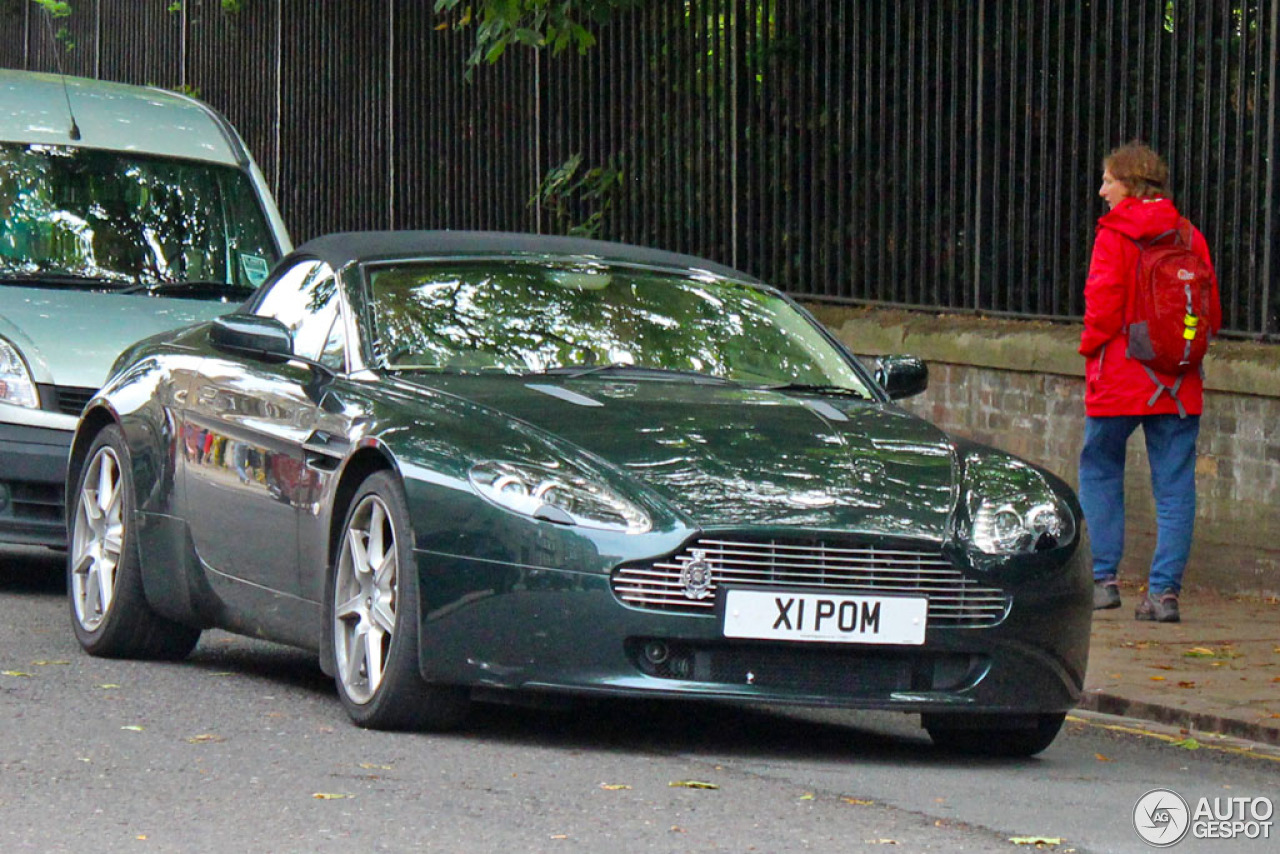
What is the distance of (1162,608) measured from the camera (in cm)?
1019

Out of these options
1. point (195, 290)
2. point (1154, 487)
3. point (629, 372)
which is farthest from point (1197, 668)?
point (195, 290)

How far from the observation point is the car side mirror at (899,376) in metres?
7.89

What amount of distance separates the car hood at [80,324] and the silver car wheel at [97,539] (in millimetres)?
1380

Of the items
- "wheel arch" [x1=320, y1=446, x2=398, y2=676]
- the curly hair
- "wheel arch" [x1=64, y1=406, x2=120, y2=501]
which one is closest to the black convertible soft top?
"wheel arch" [x1=64, y1=406, x2=120, y2=501]

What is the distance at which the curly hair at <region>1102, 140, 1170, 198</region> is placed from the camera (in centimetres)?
1016

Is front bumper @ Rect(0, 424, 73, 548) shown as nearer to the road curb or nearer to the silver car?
the silver car

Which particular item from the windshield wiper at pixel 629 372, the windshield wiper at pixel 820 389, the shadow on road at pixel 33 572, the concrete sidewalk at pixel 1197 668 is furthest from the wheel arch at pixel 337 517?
the shadow on road at pixel 33 572

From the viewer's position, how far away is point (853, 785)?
20.1 feet

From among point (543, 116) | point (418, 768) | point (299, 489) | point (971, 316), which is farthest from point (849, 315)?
point (418, 768)

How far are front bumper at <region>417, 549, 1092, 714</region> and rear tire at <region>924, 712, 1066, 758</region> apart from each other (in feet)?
0.84

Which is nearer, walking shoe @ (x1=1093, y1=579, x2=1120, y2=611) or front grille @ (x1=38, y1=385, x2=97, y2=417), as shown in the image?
front grille @ (x1=38, y1=385, x2=97, y2=417)

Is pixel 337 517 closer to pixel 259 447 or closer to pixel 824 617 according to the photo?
pixel 259 447

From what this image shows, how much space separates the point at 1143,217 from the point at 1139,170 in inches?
7.8

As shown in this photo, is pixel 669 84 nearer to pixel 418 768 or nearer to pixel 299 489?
pixel 299 489
